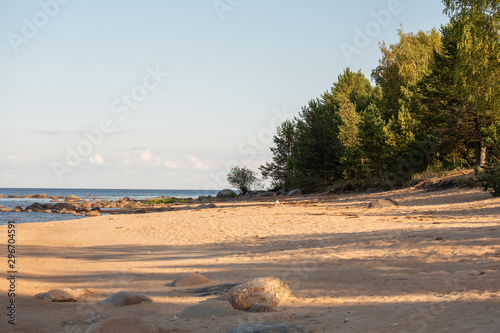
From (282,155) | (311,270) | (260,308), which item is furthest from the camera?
(282,155)

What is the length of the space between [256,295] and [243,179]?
63393 mm

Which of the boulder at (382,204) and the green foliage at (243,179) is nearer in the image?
the boulder at (382,204)

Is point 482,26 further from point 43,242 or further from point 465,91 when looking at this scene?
point 43,242

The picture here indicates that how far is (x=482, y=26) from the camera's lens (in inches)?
814

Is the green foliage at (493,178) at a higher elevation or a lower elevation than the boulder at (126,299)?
higher

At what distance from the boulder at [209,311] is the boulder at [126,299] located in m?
1.40

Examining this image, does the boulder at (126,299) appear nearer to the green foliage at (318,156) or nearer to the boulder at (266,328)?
the boulder at (266,328)

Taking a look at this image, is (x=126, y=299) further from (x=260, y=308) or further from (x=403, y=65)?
(x=403, y=65)

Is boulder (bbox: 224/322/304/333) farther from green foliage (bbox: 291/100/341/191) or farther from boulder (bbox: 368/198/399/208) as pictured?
green foliage (bbox: 291/100/341/191)

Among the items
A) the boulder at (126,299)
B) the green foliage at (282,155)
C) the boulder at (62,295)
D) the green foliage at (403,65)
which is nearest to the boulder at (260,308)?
the boulder at (126,299)

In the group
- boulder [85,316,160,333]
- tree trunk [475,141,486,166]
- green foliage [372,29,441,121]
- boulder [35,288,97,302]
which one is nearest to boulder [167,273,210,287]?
boulder [35,288,97,302]

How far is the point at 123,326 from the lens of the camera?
6.77 meters

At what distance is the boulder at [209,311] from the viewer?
7.73 meters

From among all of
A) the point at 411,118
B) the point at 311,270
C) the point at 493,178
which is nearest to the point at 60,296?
the point at 311,270
